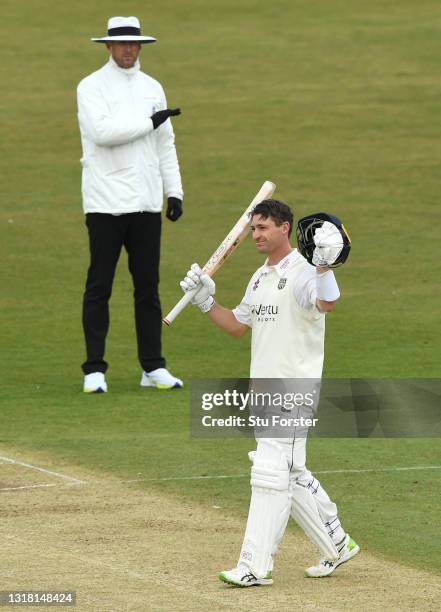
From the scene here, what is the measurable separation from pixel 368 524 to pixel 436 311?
25.5ft

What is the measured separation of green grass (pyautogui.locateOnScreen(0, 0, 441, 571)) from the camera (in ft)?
35.6

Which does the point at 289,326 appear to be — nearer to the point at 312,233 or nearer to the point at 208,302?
the point at 312,233

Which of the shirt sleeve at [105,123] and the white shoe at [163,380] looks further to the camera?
the white shoe at [163,380]

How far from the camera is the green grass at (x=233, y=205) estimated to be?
10852 mm

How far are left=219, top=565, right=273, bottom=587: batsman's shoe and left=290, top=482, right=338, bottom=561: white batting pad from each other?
13.5 inches

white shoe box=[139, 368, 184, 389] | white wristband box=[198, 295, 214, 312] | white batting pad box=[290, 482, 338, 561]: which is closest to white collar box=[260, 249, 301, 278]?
white wristband box=[198, 295, 214, 312]

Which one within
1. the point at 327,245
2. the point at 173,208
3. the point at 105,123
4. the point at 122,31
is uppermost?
the point at 122,31

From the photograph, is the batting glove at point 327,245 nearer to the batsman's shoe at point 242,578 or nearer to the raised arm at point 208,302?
the raised arm at point 208,302

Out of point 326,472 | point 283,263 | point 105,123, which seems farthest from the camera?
point 105,123

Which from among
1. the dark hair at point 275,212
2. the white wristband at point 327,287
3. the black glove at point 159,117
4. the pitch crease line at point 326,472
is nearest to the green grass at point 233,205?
the pitch crease line at point 326,472

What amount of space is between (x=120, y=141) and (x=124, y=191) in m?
0.40

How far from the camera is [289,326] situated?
26.3 ft

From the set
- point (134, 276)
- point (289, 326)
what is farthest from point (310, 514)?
point (134, 276)

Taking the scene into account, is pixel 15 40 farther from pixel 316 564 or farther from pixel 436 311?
pixel 316 564
